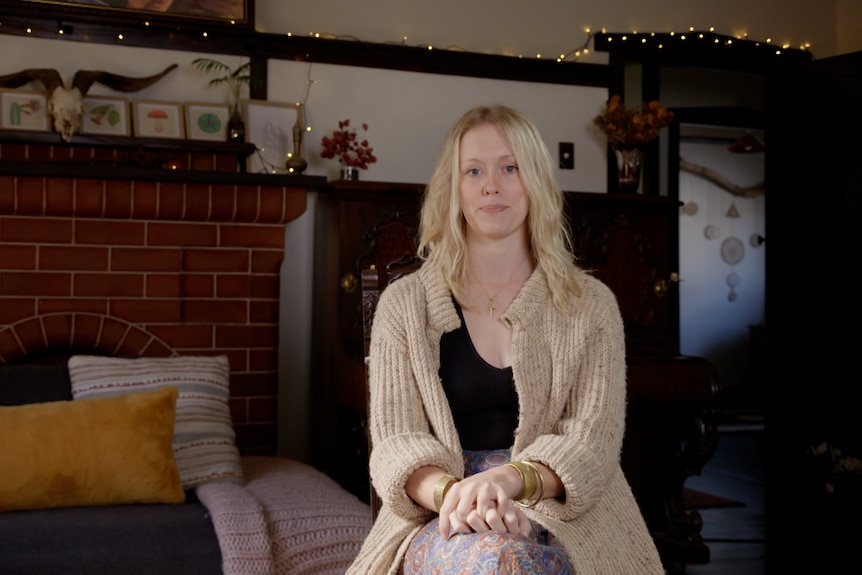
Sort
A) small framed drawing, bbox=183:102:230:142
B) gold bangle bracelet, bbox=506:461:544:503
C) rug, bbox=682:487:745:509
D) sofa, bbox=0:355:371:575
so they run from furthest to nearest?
rug, bbox=682:487:745:509 → small framed drawing, bbox=183:102:230:142 → sofa, bbox=0:355:371:575 → gold bangle bracelet, bbox=506:461:544:503

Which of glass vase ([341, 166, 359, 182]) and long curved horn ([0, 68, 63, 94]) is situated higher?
long curved horn ([0, 68, 63, 94])

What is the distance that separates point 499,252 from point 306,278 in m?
2.13

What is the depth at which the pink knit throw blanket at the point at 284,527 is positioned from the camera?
89.4 inches

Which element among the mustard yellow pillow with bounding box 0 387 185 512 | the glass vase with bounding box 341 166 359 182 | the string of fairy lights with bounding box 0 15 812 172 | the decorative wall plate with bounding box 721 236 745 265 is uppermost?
the string of fairy lights with bounding box 0 15 812 172

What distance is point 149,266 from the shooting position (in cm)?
344

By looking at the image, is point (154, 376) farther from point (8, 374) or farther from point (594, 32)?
point (594, 32)

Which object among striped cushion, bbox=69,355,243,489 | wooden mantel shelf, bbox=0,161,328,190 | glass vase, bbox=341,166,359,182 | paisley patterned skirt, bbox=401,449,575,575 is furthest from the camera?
glass vase, bbox=341,166,359,182

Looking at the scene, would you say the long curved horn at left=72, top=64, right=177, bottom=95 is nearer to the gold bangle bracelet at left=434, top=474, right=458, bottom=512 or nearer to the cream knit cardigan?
the cream knit cardigan

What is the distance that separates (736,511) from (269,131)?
2663 millimetres

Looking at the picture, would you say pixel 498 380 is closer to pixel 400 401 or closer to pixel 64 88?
pixel 400 401

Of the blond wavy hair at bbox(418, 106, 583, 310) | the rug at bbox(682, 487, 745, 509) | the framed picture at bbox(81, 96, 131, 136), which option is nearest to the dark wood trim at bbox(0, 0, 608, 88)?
the framed picture at bbox(81, 96, 131, 136)

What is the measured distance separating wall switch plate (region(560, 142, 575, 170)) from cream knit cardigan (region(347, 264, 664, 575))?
8.40 feet

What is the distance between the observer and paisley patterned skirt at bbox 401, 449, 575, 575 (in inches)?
56.7

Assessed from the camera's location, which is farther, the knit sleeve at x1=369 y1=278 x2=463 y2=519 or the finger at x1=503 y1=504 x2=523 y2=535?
the knit sleeve at x1=369 y1=278 x2=463 y2=519
